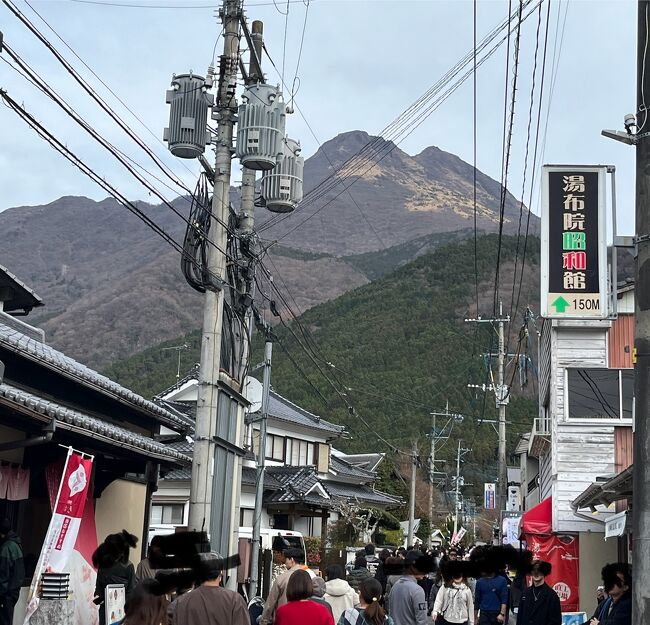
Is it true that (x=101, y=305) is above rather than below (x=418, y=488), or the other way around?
above

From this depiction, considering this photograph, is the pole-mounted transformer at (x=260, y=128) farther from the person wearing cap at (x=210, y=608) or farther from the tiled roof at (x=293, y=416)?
the tiled roof at (x=293, y=416)

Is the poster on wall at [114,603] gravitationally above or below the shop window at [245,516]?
below

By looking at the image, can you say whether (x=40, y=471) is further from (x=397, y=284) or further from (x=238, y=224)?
(x=397, y=284)

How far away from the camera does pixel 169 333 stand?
136m

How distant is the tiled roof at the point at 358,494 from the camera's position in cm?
4316

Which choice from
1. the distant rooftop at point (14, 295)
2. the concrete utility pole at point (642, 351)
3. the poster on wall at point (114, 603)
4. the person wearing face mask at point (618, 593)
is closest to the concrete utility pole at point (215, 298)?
the poster on wall at point (114, 603)

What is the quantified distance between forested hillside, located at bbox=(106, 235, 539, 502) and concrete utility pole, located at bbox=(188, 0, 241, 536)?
4505 centimetres

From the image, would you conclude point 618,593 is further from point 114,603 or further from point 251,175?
point 251,175

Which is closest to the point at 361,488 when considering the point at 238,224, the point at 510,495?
the point at 510,495

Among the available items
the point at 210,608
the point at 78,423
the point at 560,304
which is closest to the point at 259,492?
the point at 560,304

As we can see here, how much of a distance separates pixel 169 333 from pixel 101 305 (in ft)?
62.5

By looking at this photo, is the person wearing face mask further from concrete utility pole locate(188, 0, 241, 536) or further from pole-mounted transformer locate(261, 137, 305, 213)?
pole-mounted transformer locate(261, 137, 305, 213)

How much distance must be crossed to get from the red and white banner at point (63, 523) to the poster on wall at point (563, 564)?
572 inches

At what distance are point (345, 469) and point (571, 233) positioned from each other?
3256cm
